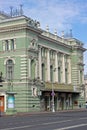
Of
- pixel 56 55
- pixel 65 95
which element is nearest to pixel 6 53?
pixel 56 55

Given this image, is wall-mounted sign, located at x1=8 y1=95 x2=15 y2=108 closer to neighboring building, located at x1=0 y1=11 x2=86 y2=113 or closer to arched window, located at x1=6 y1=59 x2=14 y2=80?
neighboring building, located at x1=0 y1=11 x2=86 y2=113

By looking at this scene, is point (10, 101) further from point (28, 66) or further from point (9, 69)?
point (9, 69)

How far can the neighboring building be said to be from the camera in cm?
6888

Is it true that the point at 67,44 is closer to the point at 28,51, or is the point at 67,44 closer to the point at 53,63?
the point at 53,63

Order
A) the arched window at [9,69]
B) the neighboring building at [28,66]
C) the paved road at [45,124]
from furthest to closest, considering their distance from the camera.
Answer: the arched window at [9,69], the neighboring building at [28,66], the paved road at [45,124]

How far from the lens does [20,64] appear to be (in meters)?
69.9

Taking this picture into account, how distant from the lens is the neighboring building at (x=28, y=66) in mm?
68875

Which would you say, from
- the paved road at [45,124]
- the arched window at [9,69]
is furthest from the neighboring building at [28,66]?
the paved road at [45,124]

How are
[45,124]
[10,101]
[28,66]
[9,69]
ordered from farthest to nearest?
[9,69], [28,66], [10,101], [45,124]

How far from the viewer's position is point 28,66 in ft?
228

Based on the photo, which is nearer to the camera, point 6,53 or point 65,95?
point 6,53

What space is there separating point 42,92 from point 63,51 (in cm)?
1725

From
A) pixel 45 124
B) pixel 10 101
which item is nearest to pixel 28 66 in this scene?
pixel 10 101

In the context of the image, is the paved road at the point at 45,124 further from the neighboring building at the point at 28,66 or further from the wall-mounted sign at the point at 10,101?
the neighboring building at the point at 28,66
